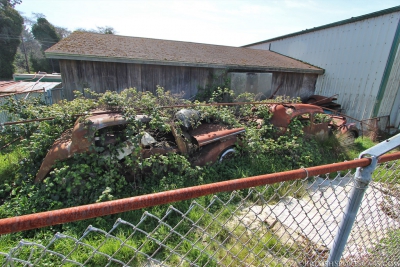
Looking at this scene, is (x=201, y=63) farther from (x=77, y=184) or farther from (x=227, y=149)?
(x=77, y=184)

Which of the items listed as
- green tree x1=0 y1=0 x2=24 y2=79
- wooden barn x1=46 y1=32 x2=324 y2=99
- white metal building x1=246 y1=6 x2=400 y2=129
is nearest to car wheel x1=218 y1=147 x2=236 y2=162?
wooden barn x1=46 y1=32 x2=324 y2=99

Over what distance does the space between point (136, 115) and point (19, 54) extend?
137 feet

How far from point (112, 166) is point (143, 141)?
65cm

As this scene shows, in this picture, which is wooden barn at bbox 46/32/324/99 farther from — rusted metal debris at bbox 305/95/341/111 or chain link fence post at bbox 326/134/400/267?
chain link fence post at bbox 326/134/400/267

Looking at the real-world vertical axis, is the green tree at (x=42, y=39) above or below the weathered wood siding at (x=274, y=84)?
above

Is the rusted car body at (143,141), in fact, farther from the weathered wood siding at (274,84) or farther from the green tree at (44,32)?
the green tree at (44,32)

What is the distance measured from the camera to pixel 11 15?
25531mm

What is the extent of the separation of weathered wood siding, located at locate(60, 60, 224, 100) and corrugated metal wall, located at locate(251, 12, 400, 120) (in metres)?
6.23

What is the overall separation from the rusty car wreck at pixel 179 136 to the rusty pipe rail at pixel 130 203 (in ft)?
8.64

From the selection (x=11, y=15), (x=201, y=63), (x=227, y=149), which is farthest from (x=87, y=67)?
(x=11, y=15)

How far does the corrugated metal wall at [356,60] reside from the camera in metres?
8.21

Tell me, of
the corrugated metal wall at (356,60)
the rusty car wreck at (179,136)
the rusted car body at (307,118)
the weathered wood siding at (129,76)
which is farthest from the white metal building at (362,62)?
the weathered wood siding at (129,76)

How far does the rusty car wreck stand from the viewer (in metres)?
3.25

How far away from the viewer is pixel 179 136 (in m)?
3.92
